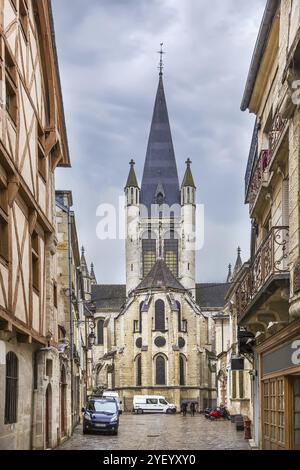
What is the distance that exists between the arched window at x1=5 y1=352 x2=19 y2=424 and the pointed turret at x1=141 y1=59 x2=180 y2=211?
77304mm

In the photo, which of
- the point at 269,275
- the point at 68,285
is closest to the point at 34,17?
the point at 269,275

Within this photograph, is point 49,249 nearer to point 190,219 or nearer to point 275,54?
point 275,54

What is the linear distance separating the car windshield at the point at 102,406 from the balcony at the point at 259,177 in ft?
51.1

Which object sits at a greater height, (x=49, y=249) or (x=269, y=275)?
(x=49, y=249)

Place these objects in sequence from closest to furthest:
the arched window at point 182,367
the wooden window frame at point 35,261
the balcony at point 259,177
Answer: the balcony at point 259,177 < the wooden window frame at point 35,261 < the arched window at point 182,367

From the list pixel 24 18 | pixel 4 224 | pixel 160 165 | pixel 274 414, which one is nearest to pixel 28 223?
pixel 4 224

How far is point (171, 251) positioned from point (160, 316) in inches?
625

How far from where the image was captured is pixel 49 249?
1861 centimetres

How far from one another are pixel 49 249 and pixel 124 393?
5541 centimetres

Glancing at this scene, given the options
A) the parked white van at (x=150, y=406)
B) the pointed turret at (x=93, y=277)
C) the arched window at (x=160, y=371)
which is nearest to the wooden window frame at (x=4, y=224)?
the parked white van at (x=150, y=406)

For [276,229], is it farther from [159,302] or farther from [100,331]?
[100,331]

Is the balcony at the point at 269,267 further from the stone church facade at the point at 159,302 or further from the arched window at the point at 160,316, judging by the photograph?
the arched window at the point at 160,316

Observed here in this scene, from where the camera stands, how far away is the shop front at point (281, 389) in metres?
13.1

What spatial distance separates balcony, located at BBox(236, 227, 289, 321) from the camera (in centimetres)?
1155
